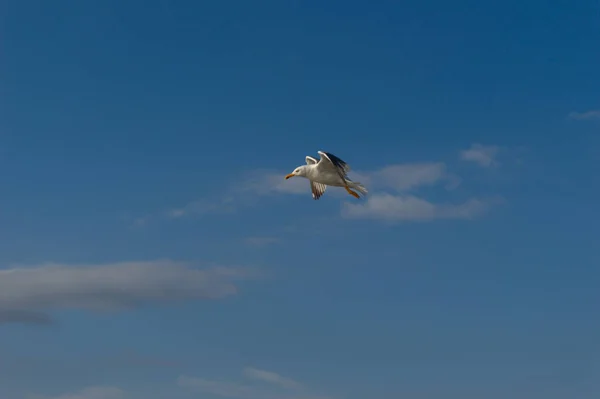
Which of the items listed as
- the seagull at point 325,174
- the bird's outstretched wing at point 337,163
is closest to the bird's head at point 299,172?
the seagull at point 325,174

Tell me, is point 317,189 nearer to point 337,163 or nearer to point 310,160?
point 310,160

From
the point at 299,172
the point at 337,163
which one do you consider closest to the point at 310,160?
the point at 299,172

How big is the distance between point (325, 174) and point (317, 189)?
5970mm

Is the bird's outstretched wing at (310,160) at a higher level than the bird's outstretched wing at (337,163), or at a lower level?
higher

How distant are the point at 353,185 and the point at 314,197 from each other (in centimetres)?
657

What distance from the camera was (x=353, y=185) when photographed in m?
96.8

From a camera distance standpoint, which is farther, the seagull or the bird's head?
the bird's head

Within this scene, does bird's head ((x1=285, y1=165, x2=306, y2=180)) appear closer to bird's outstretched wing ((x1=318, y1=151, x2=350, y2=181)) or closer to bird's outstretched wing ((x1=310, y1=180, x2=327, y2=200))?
bird's outstretched wing ((x1=310, y1=180, x2=327, y2=200))

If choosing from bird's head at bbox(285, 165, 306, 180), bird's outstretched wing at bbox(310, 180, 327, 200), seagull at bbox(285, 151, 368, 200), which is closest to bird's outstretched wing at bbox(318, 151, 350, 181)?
seagull at bbox(285, 151, 368, 200)

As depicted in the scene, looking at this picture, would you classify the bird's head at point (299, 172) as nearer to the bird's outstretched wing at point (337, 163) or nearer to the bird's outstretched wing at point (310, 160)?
the bird's outstretched wing at point (310, 160)

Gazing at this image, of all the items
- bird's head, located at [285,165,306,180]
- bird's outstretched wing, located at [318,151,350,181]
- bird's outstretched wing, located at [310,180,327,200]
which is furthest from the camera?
bird's outstretched wing, located at [310,180,327,200]

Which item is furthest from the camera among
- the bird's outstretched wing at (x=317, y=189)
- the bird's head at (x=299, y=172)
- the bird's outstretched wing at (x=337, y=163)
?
the bird's outstretched wing at (x=317, y=189)

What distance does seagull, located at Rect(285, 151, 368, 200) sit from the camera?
302 feet

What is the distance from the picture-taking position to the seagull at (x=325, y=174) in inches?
3622
